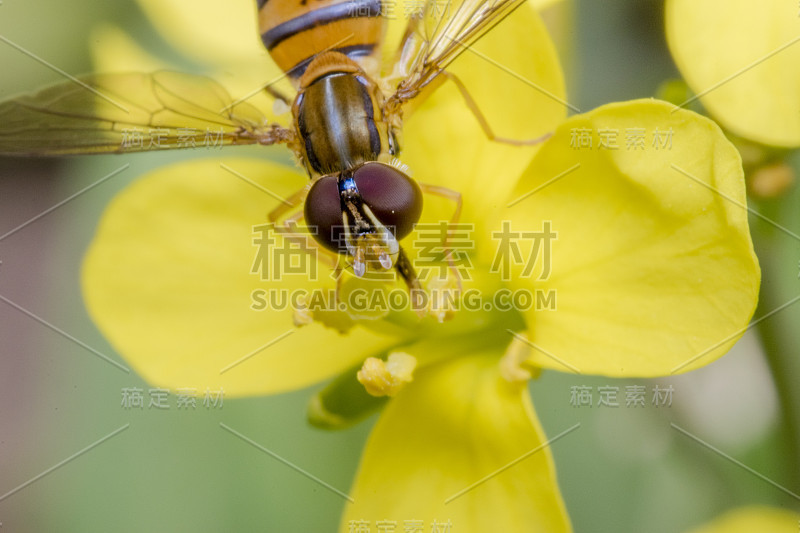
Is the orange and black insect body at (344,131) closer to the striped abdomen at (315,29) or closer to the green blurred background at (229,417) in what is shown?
the striped abdomen at (315,29)

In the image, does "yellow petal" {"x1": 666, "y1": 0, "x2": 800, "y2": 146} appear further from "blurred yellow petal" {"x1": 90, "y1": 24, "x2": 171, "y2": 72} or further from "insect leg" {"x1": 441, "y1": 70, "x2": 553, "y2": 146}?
"blurred yellow petal" {"x1": 90, "y1": 24, "x2": 171, "y2": 72}

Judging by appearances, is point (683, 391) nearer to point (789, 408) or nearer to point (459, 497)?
point (789, 408)

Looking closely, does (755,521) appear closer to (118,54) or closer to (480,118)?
(480,118)

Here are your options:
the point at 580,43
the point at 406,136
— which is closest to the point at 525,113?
the point at 406,136

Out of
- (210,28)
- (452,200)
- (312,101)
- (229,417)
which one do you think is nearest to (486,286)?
(452,200)

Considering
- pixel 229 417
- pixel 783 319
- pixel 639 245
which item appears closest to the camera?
pixel 639 245

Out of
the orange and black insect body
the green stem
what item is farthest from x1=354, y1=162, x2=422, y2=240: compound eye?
the green stem

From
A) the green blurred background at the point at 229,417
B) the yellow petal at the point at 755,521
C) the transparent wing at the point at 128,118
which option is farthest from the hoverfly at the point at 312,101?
the yellow petal at the point at 755,521
